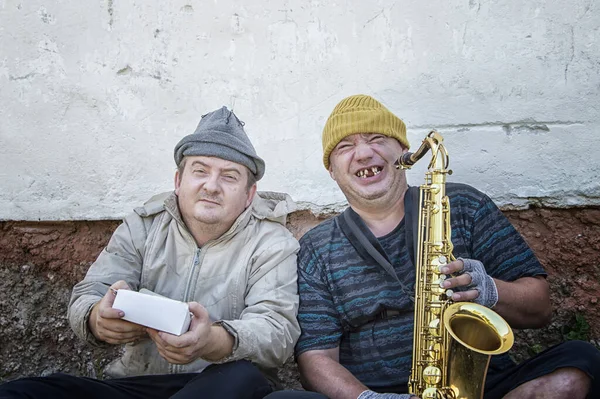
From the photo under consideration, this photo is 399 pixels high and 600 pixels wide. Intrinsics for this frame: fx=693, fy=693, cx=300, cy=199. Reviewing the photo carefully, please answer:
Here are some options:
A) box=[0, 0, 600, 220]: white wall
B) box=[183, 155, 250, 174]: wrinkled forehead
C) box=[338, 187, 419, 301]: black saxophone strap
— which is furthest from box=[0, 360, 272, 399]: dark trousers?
box=[0, 0, 600, 220]: white wall

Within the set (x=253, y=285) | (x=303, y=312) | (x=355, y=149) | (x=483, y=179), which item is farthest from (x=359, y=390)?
(x=483, y=179)

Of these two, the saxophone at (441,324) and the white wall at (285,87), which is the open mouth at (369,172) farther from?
the white wall at (285,87)

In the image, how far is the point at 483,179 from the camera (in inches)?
155

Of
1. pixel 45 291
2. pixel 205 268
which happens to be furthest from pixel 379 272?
pixel 45 291

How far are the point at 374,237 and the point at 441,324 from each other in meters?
0.57

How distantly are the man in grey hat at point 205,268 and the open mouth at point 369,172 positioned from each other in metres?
0.39

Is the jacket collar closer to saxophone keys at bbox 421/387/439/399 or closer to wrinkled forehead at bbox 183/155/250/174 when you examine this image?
wrinkled forehead at bbox 183/155/250/174

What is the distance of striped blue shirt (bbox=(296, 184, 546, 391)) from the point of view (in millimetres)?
3201

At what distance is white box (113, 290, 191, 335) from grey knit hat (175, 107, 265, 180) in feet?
2.66

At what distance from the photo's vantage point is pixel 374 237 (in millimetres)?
3350

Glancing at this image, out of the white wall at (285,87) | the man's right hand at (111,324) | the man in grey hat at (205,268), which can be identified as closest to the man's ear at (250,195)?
the man in grey hat at (205,268)

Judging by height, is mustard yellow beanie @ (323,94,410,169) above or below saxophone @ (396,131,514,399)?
above

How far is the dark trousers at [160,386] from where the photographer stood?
271 cm

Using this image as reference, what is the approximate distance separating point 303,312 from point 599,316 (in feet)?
5.98
